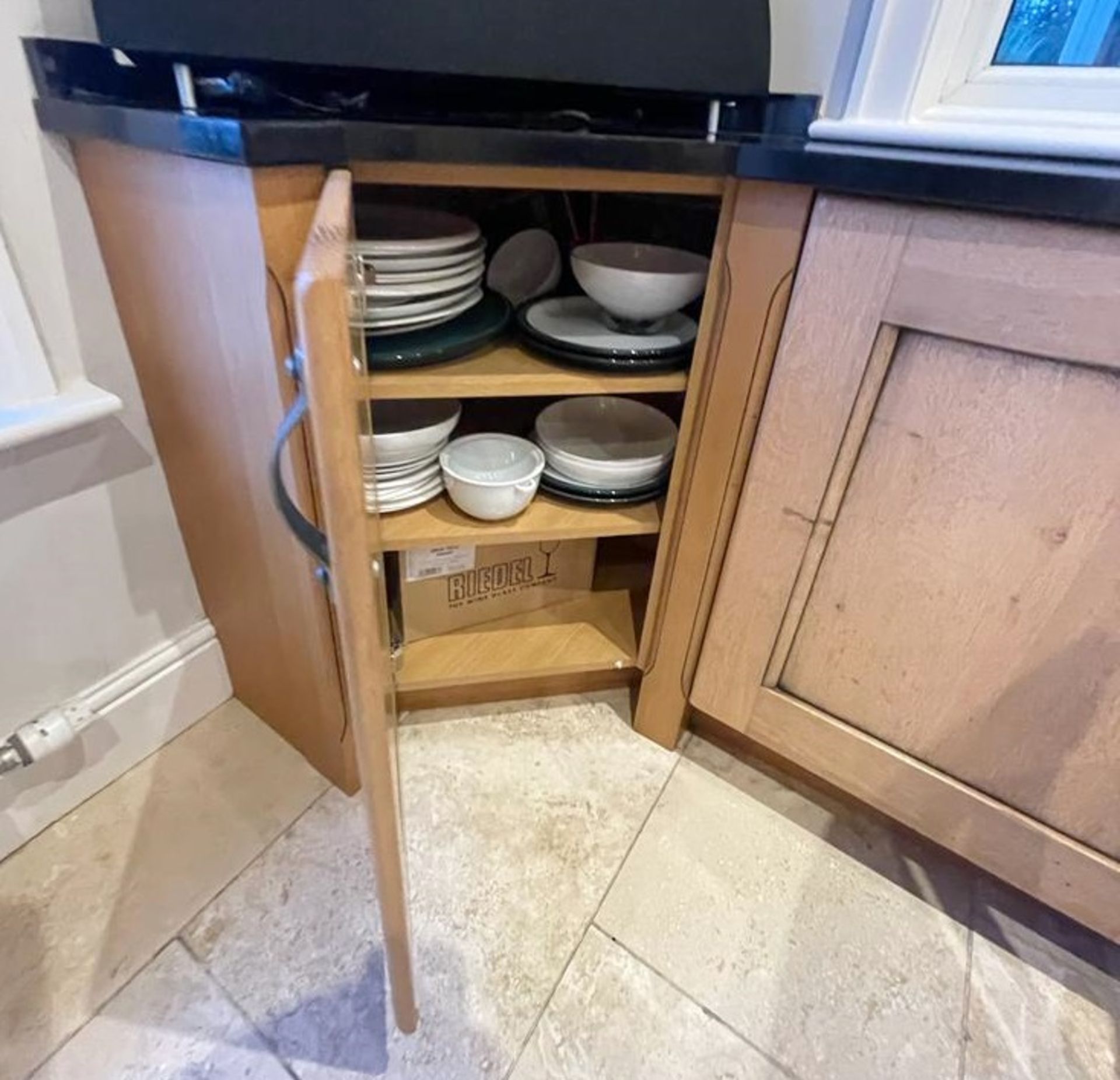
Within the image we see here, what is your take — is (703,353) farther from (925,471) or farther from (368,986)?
(368,986)

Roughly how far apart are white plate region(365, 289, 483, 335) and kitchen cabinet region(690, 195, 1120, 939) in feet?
1.26

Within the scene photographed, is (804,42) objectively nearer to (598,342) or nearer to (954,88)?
(954,88)

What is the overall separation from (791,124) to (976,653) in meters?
0.73

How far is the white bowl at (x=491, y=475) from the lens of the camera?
0.92 m

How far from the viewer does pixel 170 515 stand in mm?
1000

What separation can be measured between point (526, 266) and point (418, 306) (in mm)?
395

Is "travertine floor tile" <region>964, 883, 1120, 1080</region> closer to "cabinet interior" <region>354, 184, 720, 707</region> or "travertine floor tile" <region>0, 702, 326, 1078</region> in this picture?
"cabinet interior" <region>354, 184, 720, 707</region>

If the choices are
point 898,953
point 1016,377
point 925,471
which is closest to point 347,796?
point 898,953

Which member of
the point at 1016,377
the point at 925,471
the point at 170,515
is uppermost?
the point at 1016,377

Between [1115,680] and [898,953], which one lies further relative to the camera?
[898,953]

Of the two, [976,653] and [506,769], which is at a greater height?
[976,653]

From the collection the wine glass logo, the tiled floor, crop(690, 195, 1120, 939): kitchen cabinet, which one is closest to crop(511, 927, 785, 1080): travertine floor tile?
the tiled floor

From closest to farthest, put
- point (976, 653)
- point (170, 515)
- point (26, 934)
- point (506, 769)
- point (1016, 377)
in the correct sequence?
point (1016, 377) → point (976, 653) → point (26, 934) → point (170, 515) → point (506, 769)

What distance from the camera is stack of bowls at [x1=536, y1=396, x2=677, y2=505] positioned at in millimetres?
1000
